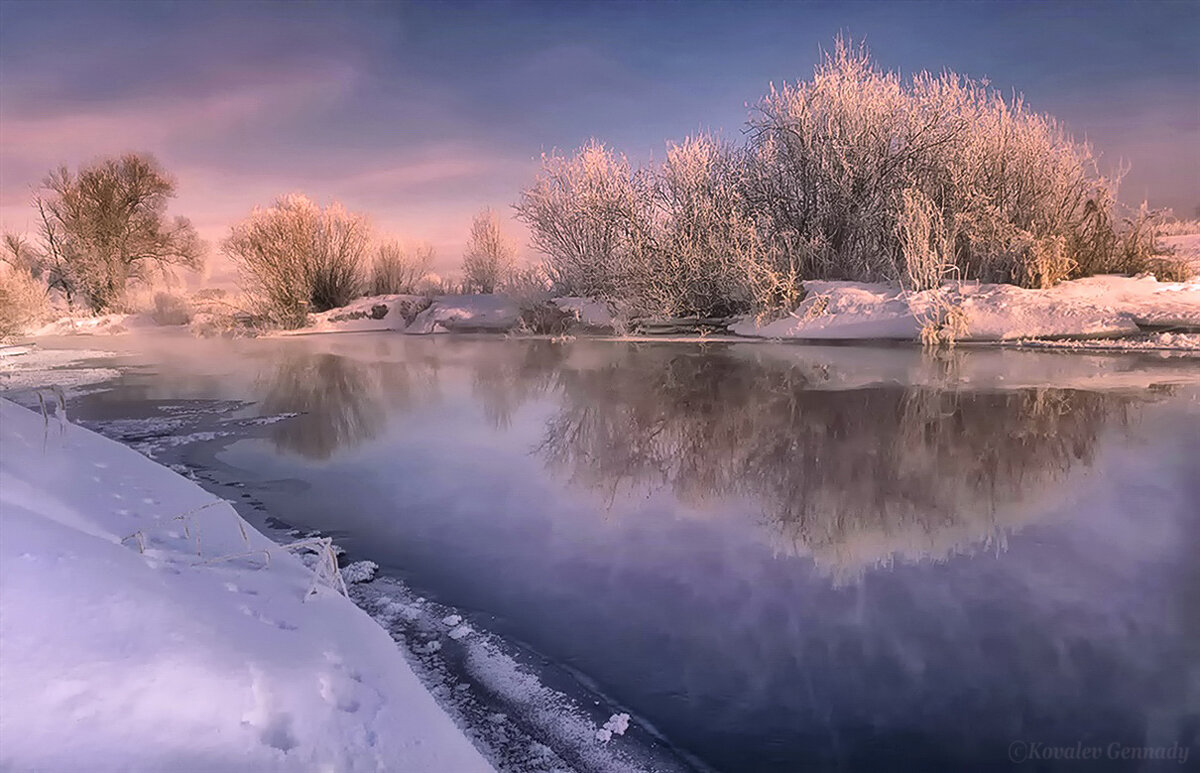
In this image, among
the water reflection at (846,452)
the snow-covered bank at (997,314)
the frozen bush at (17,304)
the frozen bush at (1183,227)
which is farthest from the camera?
the frozen bush at (1183,227)

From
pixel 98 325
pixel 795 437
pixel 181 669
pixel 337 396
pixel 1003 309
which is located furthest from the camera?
pixel 98 325

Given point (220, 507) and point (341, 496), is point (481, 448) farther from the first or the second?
point (220, 507)

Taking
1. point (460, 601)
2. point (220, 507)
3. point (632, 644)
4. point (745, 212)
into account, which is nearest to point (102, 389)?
point (220, 507)

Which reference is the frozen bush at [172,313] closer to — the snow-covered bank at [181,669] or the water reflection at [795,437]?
the water reflection at [795,437]

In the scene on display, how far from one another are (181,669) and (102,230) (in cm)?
2915

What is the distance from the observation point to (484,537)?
3.81 m

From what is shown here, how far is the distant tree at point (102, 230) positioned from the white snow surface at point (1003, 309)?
2313 cm

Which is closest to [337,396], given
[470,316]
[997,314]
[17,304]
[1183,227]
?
[997,314]

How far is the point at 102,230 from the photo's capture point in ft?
82.5

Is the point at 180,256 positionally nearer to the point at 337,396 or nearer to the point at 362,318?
the point at 362,318

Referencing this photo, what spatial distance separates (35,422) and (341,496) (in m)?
1.62

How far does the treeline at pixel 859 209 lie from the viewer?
12.0 m

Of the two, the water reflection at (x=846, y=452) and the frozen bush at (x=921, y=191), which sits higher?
the frozen bush at (x=921, y=191)

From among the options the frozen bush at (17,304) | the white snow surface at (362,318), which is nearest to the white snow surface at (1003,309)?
the white snow surface at (362,318)
